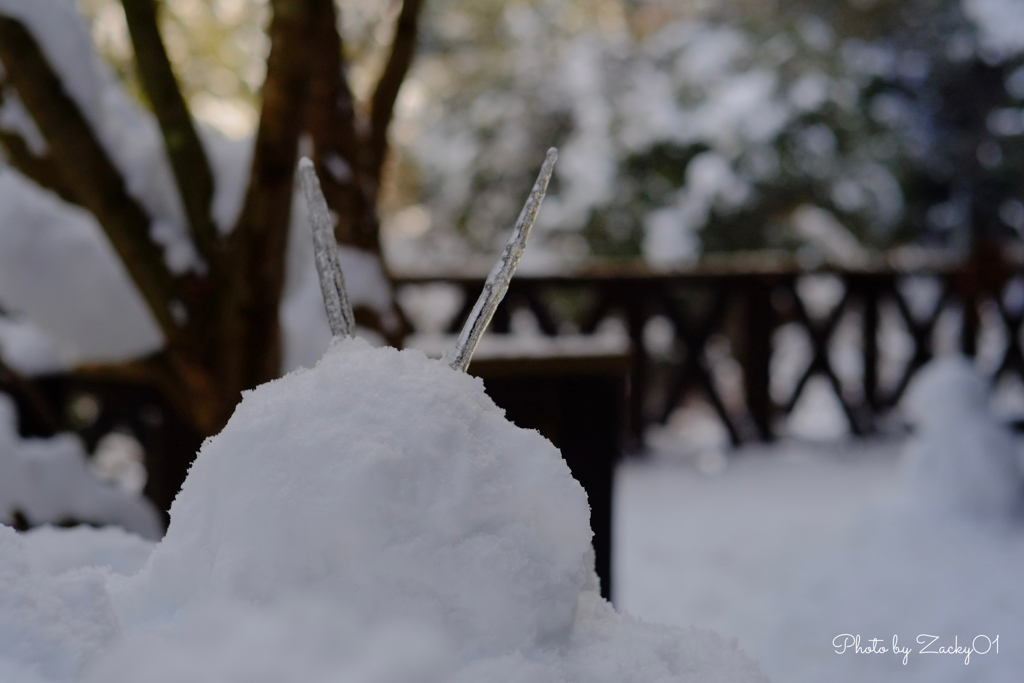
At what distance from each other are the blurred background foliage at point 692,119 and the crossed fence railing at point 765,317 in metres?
1.24

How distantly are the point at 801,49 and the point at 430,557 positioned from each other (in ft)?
26.3

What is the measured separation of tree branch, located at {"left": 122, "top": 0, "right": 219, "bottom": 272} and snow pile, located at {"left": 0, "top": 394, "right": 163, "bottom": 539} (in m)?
0.59

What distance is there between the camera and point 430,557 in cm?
74

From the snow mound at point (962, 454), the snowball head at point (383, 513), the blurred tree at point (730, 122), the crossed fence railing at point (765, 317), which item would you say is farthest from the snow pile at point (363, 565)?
the blurred tree at point (730, 122)

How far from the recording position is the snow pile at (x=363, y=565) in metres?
0.69

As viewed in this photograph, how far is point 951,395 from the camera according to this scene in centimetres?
332

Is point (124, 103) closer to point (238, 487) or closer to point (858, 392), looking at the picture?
point (238, 487)

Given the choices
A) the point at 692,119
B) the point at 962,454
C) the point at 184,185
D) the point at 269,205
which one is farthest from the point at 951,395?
the point at 692,119

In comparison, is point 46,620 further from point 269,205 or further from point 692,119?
point 692,119

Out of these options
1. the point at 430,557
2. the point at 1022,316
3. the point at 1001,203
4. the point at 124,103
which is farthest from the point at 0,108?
the point at 1001,203

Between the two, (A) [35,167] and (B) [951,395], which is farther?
(B) [951,395]

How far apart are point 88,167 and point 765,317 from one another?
473cm

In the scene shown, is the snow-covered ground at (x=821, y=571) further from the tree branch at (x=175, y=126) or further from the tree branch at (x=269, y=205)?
the tree branch at (x=175, y=126)

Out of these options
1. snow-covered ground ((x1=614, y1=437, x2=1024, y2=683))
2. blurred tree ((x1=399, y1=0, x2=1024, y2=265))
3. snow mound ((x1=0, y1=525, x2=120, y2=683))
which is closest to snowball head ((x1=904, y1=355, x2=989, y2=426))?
snow-covered ground ((x1=614, y1=437, x2=1024, y2=683))
